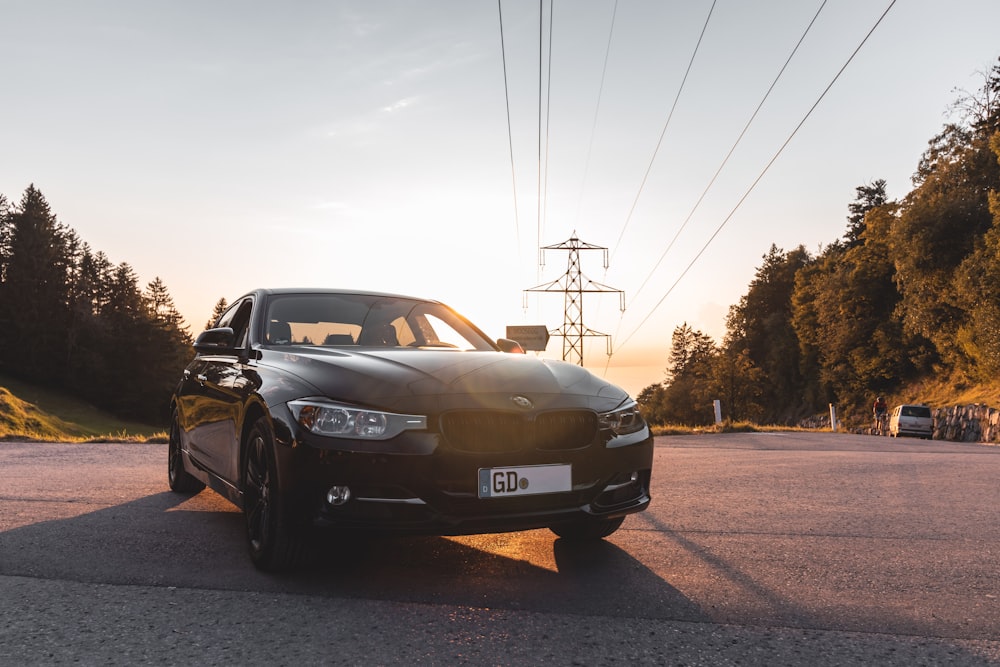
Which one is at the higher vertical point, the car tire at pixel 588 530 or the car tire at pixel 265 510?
the car tire at pixel 265 510

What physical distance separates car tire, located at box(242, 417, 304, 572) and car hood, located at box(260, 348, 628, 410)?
36cm

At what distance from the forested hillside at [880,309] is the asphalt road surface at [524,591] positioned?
3762cm

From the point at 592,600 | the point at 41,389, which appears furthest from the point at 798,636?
the point at 41,389

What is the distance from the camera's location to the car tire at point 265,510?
144 inches

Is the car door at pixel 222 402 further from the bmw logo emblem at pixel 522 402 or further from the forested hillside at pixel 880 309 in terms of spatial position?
the forested hillside at pixel 880 309

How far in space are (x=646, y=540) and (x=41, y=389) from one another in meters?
79.6

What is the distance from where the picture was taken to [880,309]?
59.7 metres

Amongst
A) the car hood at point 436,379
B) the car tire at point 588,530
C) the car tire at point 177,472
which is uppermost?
the car hood at point 436,379

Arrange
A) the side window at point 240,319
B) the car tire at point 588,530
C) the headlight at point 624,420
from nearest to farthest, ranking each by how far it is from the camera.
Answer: the headlight at point 624,420, the car tire at point 588,530, the side window at point 240,319

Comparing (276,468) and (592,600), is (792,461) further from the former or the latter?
(276,468)

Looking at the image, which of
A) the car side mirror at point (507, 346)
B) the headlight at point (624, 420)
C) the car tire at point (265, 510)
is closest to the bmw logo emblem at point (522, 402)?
the headlight at point (624, 420)

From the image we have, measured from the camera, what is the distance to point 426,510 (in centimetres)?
342

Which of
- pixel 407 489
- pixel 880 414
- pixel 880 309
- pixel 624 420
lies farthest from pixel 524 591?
pixel 880 309

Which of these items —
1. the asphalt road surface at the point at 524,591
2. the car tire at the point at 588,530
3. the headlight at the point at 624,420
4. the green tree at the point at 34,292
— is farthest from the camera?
the green tree at the point at 34,292
